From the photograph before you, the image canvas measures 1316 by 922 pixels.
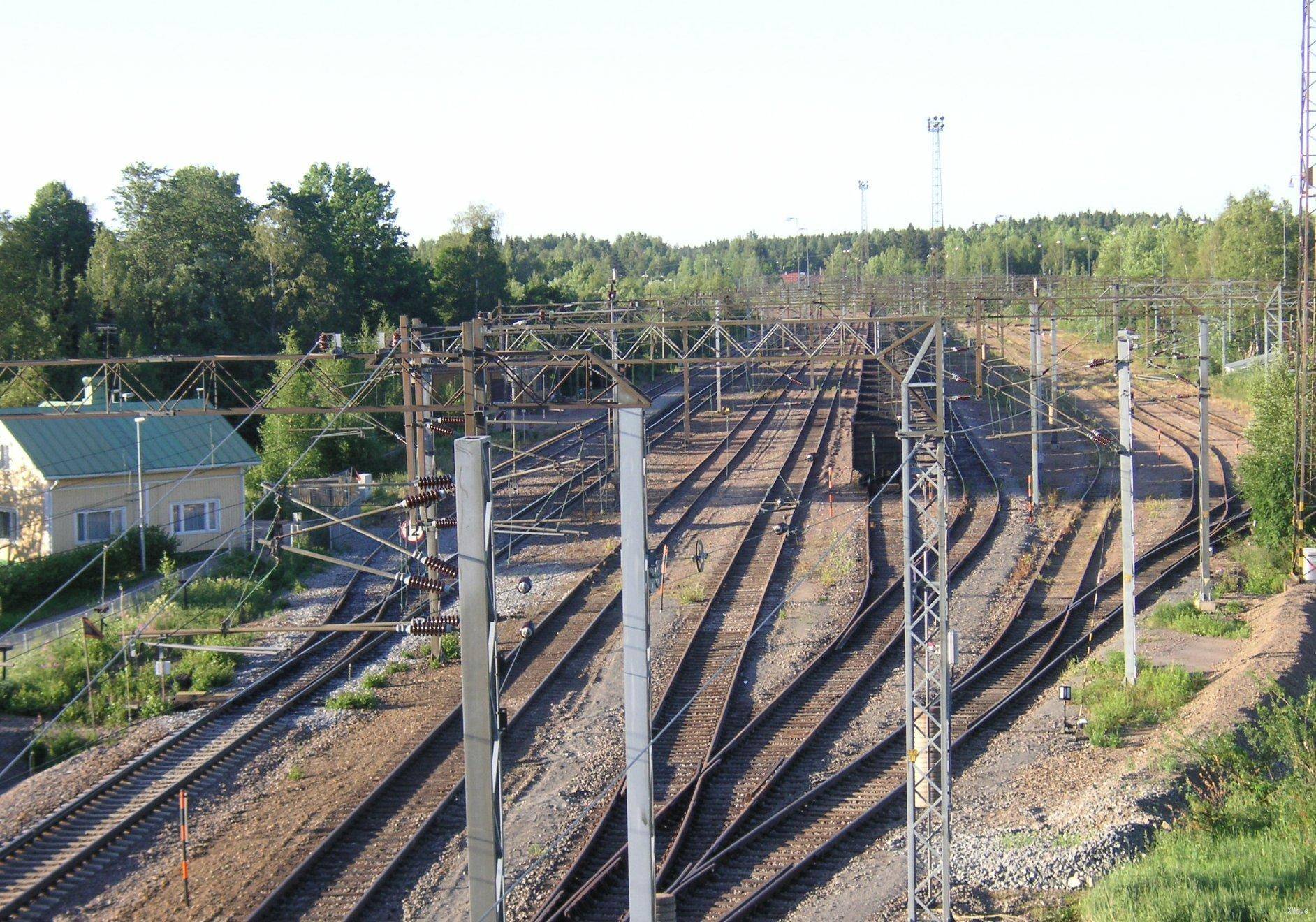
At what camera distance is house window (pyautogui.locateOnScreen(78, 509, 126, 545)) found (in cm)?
2127

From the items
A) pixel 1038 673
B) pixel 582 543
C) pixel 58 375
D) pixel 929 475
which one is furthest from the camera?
pixel 58 375

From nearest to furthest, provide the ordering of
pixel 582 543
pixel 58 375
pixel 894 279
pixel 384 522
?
1. pixel 582 543
2. pixel 384 522
3. pixel 58 375
4. pixel 894 279

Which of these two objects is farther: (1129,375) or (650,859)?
(1129,375)

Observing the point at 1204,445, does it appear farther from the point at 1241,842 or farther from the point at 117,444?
the point at 117,444

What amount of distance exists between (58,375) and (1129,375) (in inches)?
1085

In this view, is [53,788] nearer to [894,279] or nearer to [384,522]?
[384,522]

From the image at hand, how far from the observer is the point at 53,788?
11594 mm

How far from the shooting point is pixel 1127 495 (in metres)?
13.0

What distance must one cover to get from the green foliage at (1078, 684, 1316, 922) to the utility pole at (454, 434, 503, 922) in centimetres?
428

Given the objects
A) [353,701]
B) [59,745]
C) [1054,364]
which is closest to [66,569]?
[59,745]

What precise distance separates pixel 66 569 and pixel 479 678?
16.5 meters

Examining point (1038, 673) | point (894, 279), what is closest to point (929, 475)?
point (1038, 673)

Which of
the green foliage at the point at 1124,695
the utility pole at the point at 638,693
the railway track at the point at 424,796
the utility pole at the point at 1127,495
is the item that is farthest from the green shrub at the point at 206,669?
the utility pole at the point at 1127,495

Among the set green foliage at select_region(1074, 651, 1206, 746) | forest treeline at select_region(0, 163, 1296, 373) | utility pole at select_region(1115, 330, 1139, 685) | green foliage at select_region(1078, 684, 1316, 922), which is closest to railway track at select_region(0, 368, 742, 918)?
green foliage at select_region(1078, 684, 1316, 922)
